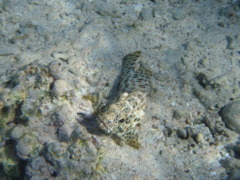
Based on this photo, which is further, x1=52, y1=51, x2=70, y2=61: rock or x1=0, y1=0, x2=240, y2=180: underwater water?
x1=52, y1=51, x2=70, y2=61: rock

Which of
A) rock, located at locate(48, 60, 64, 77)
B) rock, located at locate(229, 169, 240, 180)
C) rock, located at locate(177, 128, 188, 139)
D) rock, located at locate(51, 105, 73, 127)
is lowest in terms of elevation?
rock, located at locate(51, 105, 73, 127)

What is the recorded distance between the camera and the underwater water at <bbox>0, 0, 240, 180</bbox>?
3.66m

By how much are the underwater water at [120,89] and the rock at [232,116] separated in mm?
20

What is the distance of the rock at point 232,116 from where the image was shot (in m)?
4.19

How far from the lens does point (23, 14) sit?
603 cm

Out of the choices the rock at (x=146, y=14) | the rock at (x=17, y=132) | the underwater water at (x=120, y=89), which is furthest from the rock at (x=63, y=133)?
the rock at (x=146, y=14)

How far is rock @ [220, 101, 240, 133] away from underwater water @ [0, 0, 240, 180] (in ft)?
0.07

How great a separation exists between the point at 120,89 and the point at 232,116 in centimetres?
236

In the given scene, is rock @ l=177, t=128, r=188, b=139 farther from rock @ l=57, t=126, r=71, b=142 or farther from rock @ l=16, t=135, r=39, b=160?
rock @ l=16, t=135, r=39, b=160

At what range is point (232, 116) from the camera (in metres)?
4.23

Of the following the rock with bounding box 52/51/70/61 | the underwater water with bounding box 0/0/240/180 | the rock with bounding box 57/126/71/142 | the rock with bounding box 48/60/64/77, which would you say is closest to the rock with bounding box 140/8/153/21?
the underwater water with bounding box 0/0/240/180

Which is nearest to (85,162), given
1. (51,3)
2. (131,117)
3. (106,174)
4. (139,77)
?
(106,174)

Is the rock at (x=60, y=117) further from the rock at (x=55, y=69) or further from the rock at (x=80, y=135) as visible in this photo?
the rock at (x=55, y=69)

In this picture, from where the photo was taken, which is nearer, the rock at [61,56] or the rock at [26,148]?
the rock at [26,148]
